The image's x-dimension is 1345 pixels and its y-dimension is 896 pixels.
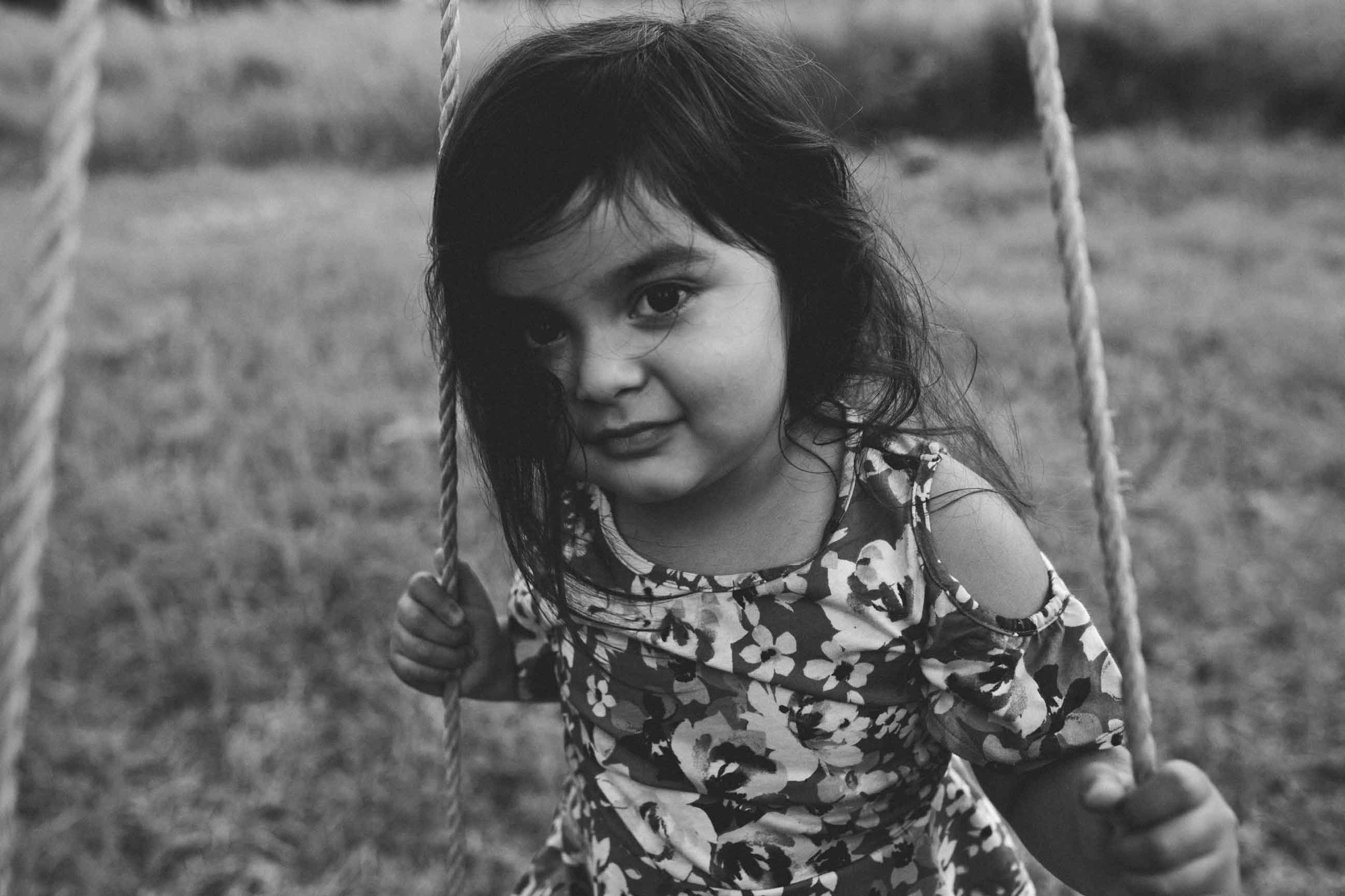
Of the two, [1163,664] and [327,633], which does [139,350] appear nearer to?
[327,633]

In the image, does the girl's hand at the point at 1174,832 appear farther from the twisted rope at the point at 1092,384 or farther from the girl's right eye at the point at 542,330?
the girl's right eye at the point at 542,330

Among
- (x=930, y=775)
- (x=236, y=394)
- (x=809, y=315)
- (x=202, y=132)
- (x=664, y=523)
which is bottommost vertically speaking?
(x=930, y=775)

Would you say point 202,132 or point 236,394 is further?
point 202,132

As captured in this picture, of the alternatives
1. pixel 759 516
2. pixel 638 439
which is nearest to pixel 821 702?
pixel 759 516

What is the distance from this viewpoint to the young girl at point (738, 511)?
83 centimetres

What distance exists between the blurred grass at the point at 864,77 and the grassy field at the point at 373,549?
2056 mm

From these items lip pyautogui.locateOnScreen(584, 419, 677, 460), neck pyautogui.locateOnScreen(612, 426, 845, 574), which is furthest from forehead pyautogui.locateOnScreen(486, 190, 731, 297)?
neck pyautogui.locateOnScreen(612, 426, 845, 574)

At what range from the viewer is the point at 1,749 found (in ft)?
1.57

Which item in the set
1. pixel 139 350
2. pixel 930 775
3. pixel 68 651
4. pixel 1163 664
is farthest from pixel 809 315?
pixel 139 350

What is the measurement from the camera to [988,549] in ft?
2.80

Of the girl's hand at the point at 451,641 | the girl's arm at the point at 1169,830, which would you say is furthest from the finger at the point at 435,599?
the girl's arm at the point at 1169,830

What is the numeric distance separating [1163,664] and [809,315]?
1.33 meters

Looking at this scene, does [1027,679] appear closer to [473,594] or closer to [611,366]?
[611,366]

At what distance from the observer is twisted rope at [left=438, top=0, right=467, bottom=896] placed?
0.87m
